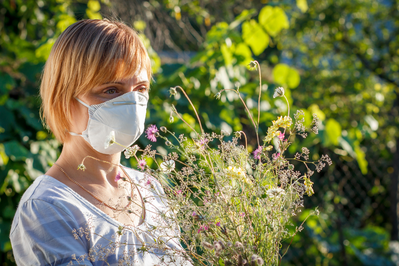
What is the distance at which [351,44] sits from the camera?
423cm

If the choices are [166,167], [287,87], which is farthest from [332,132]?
[166,167]

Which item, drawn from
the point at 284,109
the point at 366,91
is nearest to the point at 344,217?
the point at 366,91

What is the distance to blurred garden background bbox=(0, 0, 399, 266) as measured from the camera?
2252 millimetres

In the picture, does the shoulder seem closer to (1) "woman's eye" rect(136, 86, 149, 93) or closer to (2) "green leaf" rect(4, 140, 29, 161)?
(1) "woman's eye" rect(136, 86, 149, 93)

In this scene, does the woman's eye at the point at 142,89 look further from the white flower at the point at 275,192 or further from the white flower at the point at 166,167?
the white flower at the point at 275,192

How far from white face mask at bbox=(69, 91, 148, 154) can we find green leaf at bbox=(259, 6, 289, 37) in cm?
146

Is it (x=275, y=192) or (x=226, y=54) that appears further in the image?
(x=226, y=54)

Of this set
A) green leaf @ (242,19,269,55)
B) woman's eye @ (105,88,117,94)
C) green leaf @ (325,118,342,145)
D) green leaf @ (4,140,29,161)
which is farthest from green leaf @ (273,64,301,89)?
green leaf @ (4,140,29,161)

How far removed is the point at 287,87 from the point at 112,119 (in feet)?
5.53

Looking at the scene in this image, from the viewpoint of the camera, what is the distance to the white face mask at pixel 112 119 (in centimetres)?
120

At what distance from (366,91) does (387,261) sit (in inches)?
79.0

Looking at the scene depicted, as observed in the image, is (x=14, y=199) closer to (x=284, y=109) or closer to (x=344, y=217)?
(x=284, y=109)

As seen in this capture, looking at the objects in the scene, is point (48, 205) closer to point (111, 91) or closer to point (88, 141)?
point (88, 141)

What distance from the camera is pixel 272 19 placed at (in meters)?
2.35
